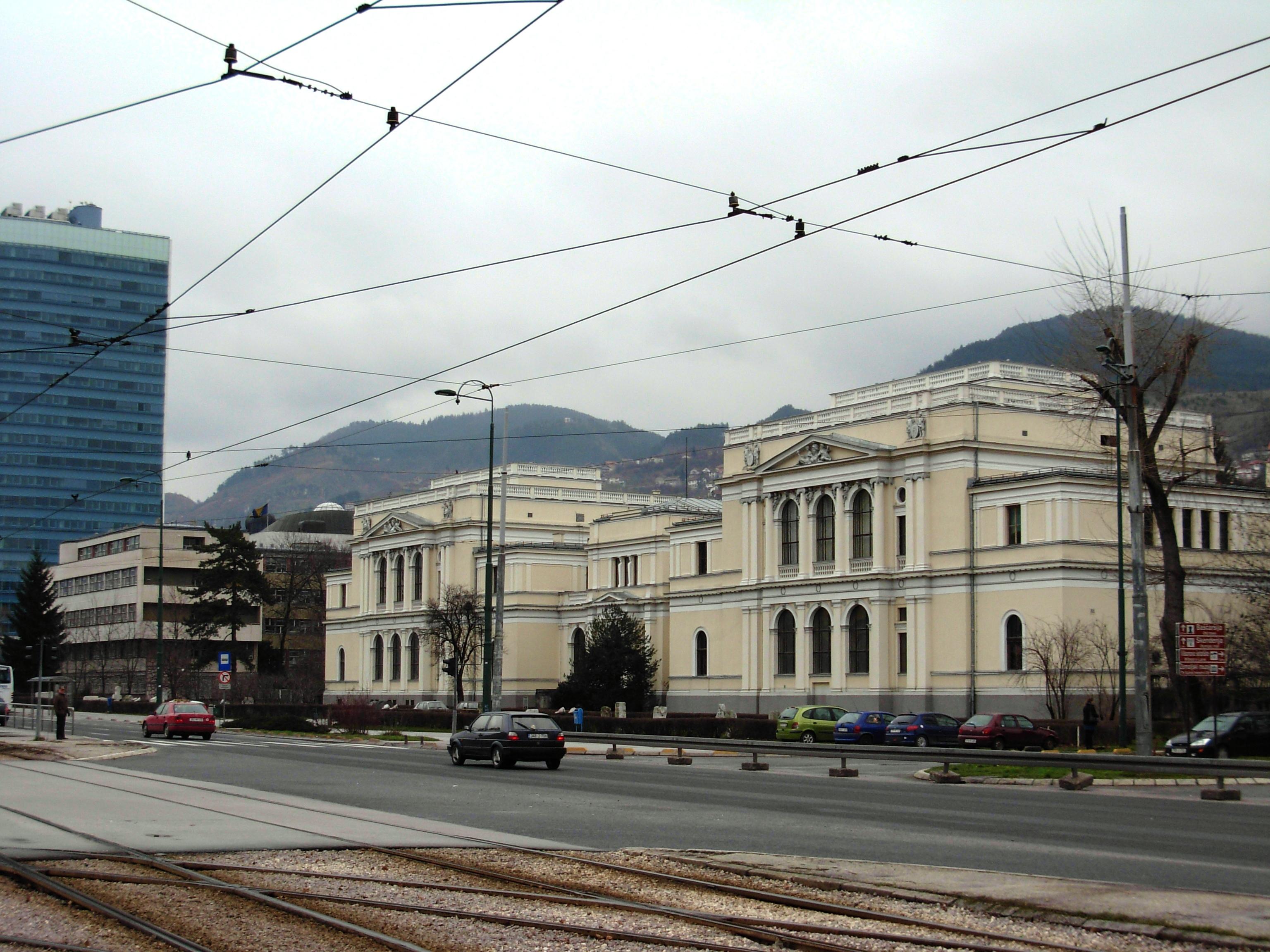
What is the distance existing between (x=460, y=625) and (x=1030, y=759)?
5870 cm

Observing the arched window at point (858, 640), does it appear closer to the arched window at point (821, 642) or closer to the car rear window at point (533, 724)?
the arched window at point (821, 642)

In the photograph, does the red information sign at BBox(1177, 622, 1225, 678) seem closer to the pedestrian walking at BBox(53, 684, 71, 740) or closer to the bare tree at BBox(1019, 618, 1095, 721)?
the bare tree at BBox(1019, 618, 1095, 721)

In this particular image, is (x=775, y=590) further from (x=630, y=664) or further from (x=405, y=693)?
(x=405, y=693)

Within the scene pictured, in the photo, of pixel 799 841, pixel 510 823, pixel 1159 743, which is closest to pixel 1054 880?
pixel 799 841

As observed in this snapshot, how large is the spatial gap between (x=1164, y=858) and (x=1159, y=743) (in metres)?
33.1

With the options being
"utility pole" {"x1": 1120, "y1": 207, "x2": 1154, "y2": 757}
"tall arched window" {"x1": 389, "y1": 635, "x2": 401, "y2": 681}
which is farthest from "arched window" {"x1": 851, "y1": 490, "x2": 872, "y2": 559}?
"tall arched window" {"x1": 389, "y1": 635, "x2": 401, "y2": 681}

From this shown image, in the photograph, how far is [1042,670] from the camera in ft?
192

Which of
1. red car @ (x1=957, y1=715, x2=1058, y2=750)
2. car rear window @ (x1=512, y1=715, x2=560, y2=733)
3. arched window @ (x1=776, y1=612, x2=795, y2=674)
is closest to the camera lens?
car rear window @ (x1=512, y1=715, x2=560, y2=733)

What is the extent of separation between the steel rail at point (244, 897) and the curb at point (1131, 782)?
65.0 feet

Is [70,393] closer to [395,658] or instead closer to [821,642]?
[395,658]

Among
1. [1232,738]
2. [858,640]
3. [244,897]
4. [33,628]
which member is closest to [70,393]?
[33,628]

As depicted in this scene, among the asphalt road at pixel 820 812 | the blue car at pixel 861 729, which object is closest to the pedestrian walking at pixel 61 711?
the asphalt road at pixel 820 812

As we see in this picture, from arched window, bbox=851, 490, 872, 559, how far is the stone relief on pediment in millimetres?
Result: 2490

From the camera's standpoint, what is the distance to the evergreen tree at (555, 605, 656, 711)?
267 ft
